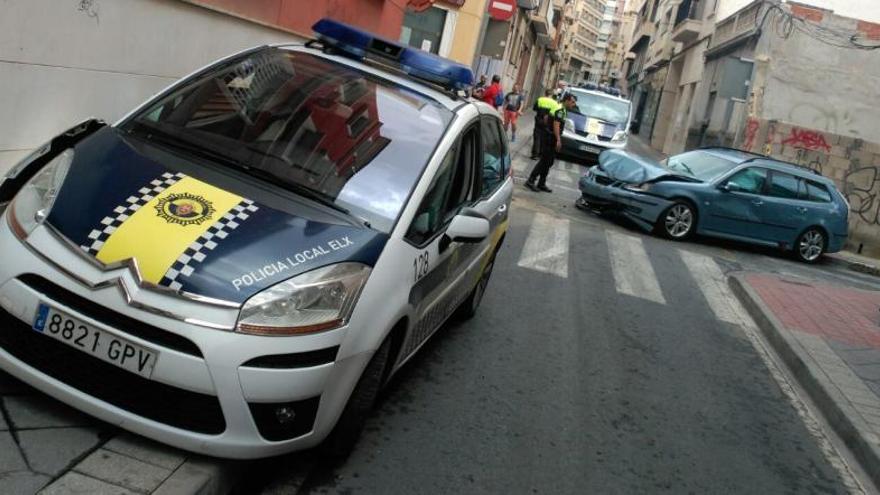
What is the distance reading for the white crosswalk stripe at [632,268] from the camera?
30.6 feet

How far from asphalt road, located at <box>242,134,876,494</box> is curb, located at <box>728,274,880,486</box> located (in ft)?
0.56

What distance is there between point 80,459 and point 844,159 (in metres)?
21.3

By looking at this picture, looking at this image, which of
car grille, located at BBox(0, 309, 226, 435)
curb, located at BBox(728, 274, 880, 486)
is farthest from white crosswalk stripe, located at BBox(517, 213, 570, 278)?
car grille, located at BBox(0, 309, 226, 435)

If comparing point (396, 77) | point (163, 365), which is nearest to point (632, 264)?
point (396, 77)

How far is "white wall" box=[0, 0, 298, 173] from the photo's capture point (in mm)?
6508

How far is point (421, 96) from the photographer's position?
16.2ft

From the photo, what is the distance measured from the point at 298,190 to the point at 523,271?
5.44m

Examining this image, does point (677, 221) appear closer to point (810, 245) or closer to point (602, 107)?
point (810, 245)

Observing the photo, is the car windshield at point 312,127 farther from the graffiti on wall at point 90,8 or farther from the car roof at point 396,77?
the graffiti on wall at point 90,8

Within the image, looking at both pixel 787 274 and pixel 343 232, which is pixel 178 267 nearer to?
pixel 343 232

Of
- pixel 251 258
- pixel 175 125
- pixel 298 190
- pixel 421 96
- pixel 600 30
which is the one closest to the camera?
→ pixel 251 258

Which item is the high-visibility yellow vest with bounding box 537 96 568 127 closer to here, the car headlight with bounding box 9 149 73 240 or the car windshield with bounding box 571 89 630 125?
the car windshield with bounding box 571 89 630 125

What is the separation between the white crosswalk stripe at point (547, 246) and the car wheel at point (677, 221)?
1.53 meters

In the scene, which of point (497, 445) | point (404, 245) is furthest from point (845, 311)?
point (404, 245)
